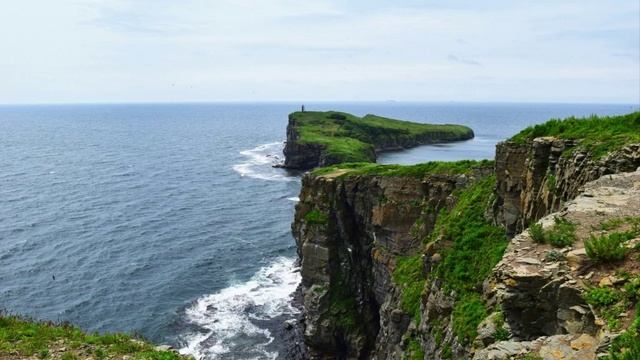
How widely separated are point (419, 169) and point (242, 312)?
2672 cm

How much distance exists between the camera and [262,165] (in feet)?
503

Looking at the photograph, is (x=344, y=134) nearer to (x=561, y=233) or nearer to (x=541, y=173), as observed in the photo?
(x=541, y=173)

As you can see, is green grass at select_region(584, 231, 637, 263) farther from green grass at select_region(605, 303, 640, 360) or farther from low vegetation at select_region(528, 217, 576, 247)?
green grass at select_region(605, 303, 640, 360)

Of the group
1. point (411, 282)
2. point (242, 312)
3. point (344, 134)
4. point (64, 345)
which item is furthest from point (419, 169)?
point (344, 134)

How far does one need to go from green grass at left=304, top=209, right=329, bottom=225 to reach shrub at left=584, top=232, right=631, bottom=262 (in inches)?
1570

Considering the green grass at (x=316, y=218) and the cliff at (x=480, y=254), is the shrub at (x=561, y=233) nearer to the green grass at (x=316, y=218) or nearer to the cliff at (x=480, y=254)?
the cliff at (x=480, y=254)

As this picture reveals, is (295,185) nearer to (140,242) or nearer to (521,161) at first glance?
(140,242)

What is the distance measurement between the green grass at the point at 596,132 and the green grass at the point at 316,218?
2555cm

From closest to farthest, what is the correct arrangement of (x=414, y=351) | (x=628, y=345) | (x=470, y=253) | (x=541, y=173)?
(x=628, y=345) → (x=541, y=173) → (x=414, y=351) → (x=470, y=253)

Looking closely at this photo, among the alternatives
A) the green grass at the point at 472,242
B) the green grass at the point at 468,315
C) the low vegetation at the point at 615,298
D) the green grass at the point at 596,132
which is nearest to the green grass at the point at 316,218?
the green grass at the point at 472,242

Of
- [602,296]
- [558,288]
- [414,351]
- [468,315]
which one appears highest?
[602,296]

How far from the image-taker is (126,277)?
6644 cm

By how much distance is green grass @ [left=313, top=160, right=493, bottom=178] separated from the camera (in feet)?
148

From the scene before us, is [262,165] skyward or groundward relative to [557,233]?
groundward
